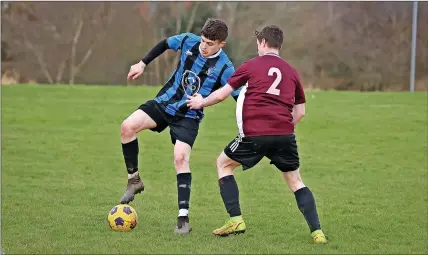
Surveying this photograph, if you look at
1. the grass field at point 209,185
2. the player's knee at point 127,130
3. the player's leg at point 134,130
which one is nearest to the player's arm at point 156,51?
the player's leg at point 134,130

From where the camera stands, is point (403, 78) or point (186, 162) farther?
point (403, 78)

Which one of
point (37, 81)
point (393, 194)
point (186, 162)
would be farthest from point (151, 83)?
point (186, 162)

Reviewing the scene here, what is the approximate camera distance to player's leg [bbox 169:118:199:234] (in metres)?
6.75

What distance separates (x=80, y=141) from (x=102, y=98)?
904 cm

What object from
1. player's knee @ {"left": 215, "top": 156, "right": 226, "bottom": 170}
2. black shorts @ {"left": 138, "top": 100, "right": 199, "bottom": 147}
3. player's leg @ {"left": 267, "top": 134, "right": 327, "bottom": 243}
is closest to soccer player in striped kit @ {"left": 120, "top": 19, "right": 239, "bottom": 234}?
black shorts @ {"left": 138, "top": 100, "right": 199, "bottom": 147}

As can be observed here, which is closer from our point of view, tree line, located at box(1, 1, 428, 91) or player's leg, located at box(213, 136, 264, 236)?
player's leg, located at box(213, 136, 264, 236)

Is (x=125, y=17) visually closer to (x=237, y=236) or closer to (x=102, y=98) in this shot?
(x=102, y=98)

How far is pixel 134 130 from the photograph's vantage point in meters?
7.23

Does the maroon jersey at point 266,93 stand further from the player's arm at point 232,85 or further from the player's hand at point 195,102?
the player's hand at point 195,102

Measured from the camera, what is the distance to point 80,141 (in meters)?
15.7

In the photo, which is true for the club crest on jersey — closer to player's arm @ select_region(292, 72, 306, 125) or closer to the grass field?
player's arm @ select_region(292, 72, 306, 125)

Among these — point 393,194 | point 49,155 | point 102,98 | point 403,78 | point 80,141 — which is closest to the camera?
point 393,194

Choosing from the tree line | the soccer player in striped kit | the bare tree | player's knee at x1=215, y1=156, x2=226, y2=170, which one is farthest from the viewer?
the bare tree

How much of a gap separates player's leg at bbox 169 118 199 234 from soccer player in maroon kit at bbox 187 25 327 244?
1.56 feet
